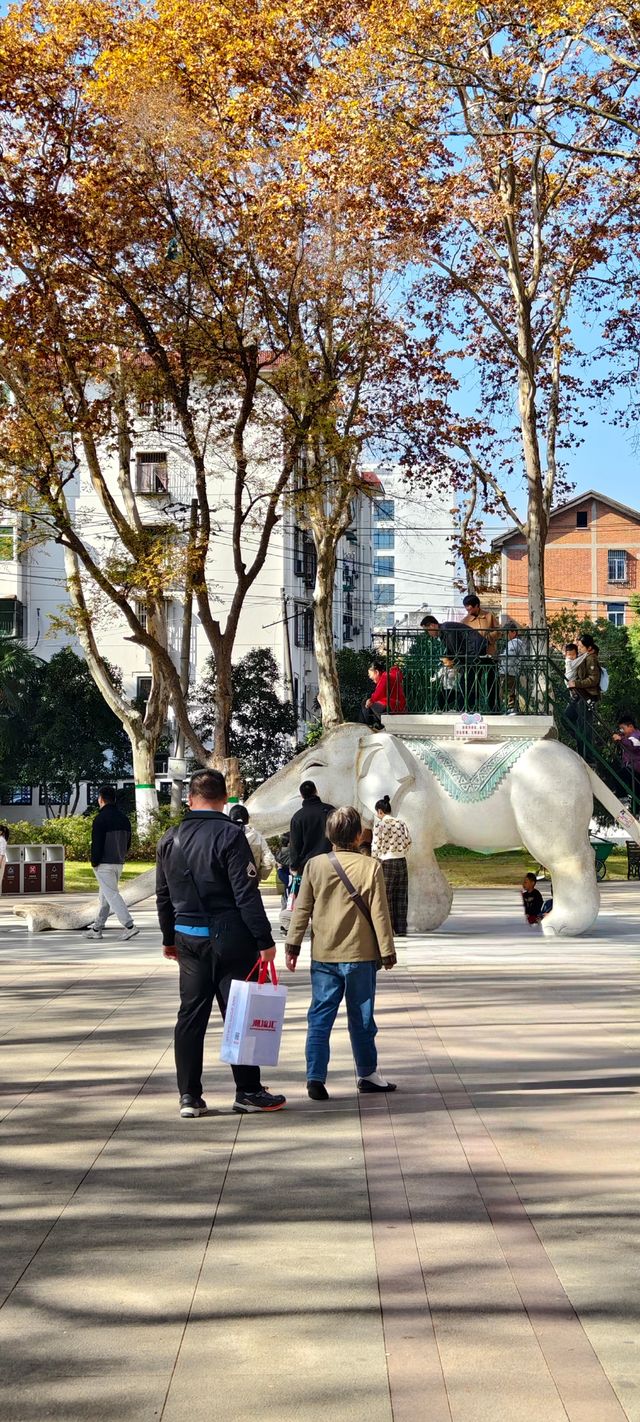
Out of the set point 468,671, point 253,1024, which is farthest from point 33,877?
point 253,1024

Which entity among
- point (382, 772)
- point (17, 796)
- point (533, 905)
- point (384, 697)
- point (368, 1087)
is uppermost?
point (384, 697)

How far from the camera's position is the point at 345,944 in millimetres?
8086

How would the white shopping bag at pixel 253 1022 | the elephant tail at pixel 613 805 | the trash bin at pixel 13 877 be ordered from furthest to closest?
the trash bin at pixel 13 877 < the elephant tail at pixel 613 805 < the white shopping bag at pixel 253 1022

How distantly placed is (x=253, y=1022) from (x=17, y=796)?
44.9 metres

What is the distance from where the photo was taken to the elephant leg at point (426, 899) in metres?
17.3

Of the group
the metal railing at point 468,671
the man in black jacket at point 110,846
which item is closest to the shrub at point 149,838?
the metal railing at point 468,671

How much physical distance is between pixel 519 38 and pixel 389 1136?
15.4 meters

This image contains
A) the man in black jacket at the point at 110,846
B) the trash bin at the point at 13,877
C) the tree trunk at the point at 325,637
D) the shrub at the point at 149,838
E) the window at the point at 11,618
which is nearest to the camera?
the man in black jacket at the point at 110,846

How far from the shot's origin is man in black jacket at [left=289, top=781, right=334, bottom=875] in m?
14.7

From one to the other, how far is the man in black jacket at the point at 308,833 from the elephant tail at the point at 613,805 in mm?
3516

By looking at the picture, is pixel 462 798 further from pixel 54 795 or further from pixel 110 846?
pixel 54 795

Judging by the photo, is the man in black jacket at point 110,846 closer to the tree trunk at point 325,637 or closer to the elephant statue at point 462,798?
the elephant statue at point 462,798

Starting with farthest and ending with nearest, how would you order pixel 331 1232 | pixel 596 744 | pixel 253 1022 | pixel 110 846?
pixel 596 744 → pixel 110 846 → pixel 253 1022 → pixel 331 1232

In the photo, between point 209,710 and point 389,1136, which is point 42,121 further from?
point 209,710
